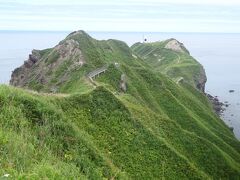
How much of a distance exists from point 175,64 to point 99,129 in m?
120

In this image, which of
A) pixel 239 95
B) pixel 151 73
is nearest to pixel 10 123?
pixel 151 73

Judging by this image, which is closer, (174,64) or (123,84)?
(123,84)

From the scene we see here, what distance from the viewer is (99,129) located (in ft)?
154

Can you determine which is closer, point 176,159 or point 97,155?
point 97,155

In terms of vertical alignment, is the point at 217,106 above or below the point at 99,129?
below

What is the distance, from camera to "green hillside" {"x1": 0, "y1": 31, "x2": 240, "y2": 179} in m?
24.8

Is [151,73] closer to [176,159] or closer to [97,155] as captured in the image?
[176,159]

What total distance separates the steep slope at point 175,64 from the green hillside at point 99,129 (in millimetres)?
41216

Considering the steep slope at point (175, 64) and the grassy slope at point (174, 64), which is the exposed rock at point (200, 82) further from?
the grassy slope at point (174, 64)

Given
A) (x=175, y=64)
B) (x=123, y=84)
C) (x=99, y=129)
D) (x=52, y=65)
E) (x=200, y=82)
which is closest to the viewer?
(x=99, y=129)

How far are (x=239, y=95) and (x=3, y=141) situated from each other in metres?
158

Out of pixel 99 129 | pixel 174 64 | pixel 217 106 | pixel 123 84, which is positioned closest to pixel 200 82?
pixel 217 106

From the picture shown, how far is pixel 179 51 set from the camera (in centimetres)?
19262

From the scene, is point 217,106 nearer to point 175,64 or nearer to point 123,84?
point 175,64
